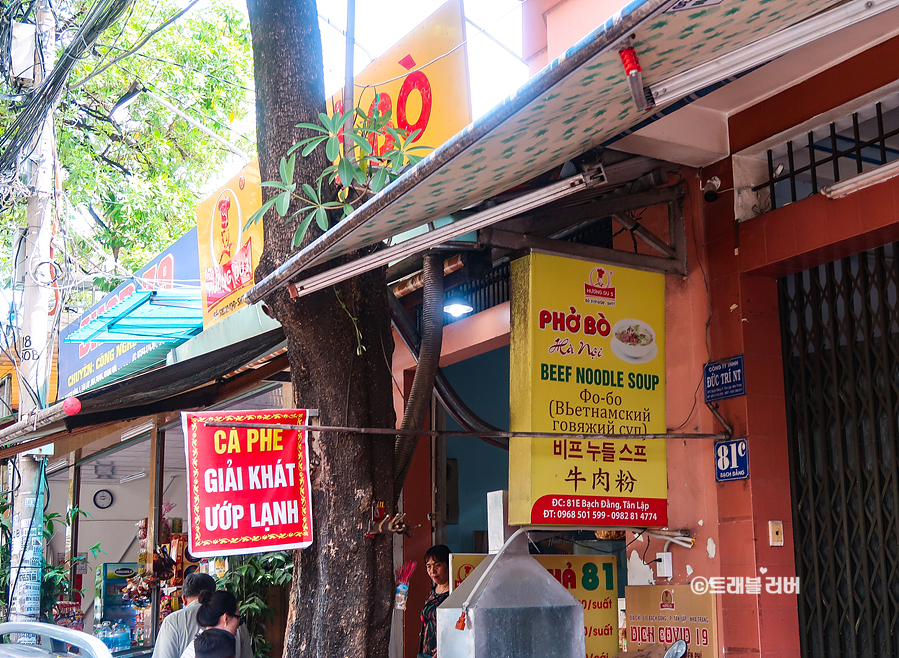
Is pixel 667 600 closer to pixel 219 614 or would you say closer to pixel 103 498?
pixel 219 614

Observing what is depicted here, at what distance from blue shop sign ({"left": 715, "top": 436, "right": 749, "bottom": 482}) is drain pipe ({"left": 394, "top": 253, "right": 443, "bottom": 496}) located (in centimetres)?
188

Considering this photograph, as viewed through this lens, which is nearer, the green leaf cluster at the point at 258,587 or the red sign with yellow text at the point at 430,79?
the red sign with yellow text at the point at 430,79

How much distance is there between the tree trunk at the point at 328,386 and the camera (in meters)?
4.02

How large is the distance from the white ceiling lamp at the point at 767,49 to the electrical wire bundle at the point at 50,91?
575 cm

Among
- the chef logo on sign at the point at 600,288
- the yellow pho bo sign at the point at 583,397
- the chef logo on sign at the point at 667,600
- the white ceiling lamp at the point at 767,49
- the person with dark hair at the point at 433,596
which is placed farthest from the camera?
the person with dark hair at the point at 433,596

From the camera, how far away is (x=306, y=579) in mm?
4113

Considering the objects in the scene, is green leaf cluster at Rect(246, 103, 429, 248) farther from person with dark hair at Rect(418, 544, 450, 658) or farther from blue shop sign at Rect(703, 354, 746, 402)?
person with dark hair at Rect(418, 544, 450, 658)

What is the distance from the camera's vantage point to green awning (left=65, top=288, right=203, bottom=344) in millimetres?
8438

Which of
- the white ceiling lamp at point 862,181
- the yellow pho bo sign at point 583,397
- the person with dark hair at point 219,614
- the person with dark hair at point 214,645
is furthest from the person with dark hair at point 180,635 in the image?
the white ceiling lamp at point 862,181

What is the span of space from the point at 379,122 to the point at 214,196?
4.86 meters

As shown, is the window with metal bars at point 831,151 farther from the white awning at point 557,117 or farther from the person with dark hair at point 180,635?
the person with dark hair at point 180,635

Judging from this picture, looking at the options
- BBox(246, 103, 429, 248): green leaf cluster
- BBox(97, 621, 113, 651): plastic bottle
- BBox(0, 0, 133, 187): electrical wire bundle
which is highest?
BBox(0, 0, 133, 187): electrical wire bundle

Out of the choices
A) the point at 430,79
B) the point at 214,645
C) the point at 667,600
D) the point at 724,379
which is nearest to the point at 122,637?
the point at 214,645

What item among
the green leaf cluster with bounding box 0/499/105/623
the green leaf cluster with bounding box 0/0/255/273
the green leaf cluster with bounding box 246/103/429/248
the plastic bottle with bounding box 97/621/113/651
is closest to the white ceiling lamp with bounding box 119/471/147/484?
the green leaf cluster with bounding box 0/0/255/273
